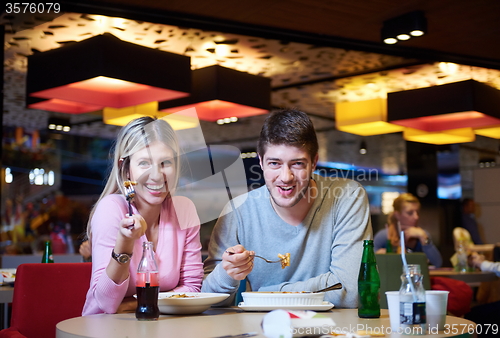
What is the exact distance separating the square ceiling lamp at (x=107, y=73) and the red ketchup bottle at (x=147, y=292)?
10.6ft

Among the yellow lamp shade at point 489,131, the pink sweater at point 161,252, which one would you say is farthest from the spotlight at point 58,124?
the pink sweater at point 161,252

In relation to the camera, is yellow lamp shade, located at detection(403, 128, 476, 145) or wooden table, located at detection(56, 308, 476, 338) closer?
Answer: wooden table, located at detection(56, 308, 476, 338)

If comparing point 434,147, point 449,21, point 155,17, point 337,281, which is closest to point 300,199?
point 337,281

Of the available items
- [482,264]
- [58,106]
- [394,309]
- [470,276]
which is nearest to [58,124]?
[58,106]

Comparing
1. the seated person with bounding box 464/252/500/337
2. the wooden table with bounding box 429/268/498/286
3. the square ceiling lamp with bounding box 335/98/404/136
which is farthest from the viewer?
the square ceiling lamp with bounding box 335/98/404/136

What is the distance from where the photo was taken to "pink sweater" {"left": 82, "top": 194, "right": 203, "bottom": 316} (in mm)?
1531

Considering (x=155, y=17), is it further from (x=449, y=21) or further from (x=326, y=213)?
(x=326, y=213)

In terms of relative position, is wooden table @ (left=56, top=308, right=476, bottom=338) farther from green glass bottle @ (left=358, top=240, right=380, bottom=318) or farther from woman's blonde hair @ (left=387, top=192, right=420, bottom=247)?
woman's blonde hair @ (left=387, top=192, right=420, bottom=247)

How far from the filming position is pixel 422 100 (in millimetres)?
5875

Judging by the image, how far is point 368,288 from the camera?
4.69ft

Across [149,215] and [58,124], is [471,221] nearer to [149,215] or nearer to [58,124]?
[149,215]

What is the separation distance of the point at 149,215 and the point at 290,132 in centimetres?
56

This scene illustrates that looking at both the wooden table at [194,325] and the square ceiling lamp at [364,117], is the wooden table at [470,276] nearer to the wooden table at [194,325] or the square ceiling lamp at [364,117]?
the square ceiling lamp at [364,117]

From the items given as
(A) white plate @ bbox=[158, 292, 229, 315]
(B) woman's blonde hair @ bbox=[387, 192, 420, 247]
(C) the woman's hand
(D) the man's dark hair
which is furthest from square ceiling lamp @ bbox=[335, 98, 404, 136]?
(A) white plate @ bbox=[158, 292, 229, 315]
